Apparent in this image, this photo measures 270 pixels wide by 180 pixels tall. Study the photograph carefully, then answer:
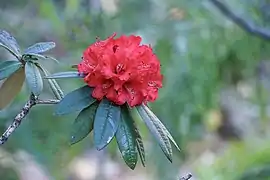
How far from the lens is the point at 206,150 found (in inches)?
134

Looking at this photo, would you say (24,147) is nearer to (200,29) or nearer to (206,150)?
(200,29)

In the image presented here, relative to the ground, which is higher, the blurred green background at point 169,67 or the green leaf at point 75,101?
the blurred green background at point 169,67

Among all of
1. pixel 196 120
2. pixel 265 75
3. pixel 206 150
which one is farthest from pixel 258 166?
pixel 206 150

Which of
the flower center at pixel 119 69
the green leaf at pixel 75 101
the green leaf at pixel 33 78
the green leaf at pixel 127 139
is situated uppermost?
the green leaf at pixel 33 78

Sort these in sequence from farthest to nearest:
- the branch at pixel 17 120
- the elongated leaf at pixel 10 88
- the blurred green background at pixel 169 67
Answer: the blurred green background at pixel 169 67
the elongated leaf at pixel 10 88
the branch at pixel 17 120

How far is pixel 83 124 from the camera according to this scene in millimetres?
723

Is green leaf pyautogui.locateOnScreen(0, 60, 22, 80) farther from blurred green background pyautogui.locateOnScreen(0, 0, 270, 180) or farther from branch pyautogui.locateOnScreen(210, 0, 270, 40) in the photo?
branch pyautogui.locateOnScreen(210, 0, 270, 40)

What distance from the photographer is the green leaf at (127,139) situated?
706mm

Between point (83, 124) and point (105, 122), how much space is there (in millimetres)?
32

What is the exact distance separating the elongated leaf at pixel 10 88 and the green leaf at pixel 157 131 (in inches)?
7.6

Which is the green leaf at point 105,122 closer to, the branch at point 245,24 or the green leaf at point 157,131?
the green leaf at point 157,131

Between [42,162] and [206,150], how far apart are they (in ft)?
5.98

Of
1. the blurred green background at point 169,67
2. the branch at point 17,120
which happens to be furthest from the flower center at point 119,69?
the blurred green background at point 169,67

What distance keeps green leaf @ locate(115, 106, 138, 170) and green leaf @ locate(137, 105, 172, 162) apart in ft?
0.06
